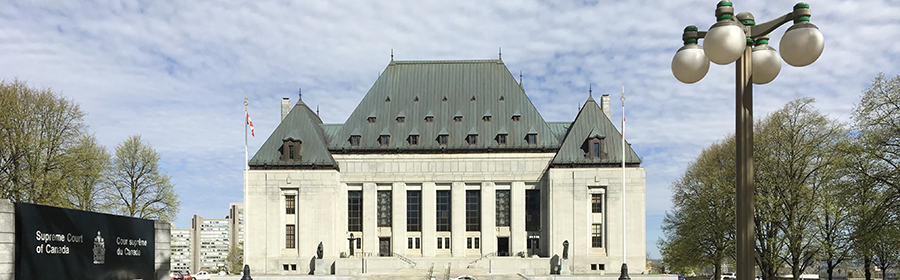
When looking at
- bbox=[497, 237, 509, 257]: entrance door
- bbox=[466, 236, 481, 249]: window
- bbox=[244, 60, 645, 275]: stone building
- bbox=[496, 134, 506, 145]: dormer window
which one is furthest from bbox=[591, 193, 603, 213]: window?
bbox=[466, 236, 481, 249]: window

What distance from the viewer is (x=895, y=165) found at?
28.7 meters

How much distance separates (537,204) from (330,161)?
711 inches

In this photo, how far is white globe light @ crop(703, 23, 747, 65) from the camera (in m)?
6.90

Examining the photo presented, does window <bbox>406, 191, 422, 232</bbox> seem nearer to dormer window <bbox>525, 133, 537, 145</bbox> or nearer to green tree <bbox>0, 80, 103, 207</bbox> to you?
dormer window <bbox>525, 133, 537, 145</bbox>

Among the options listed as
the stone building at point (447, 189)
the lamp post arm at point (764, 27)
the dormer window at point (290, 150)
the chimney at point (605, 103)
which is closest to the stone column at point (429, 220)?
the stone building at point (447, 189)

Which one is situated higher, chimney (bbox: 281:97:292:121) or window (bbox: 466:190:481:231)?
chimney (bbox: 281:97:292:121)

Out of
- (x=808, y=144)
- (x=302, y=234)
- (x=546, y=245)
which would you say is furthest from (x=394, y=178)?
(x=808, y=144)

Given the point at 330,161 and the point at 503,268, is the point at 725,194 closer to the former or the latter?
the point at 503,268

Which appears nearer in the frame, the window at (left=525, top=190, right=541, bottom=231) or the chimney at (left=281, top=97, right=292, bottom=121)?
the window at (left=525, top=190, right=541, bottom=231)

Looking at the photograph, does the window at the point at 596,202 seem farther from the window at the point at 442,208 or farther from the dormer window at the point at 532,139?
the window at the point at 442,208

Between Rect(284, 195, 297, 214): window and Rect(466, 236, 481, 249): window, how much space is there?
1503 cm

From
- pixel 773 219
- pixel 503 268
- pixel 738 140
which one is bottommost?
pixel 503 268

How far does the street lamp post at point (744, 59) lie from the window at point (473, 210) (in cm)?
5260

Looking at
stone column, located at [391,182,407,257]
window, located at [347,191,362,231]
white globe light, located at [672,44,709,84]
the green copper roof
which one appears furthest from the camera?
window, located at [347,191,362,231]
